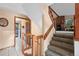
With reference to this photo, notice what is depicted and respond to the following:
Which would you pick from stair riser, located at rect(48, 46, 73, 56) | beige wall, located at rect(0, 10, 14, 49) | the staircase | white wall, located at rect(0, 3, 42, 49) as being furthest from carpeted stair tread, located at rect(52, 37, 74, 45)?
beige wall, located at rect(0, 10, 14, 49)

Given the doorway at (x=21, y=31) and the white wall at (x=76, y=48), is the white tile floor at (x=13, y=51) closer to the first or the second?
the doorway at (x=21, y=31)

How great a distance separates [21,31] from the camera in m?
1.68

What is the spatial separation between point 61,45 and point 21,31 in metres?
0.49

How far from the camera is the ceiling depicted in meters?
1.62

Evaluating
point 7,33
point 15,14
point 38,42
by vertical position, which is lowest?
point 38,42

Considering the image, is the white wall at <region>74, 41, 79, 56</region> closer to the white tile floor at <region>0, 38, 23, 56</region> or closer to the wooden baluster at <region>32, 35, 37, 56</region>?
the wooden baluster at <region>32, 35, 37, 56</region>

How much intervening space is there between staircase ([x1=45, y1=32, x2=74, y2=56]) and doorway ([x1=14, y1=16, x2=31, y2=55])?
0.30 metres

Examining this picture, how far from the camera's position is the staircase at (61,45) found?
162 cm

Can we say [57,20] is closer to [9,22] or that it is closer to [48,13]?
[48,13]

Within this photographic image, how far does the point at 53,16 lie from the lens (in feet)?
5.46

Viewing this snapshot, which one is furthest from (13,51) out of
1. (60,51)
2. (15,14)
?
(60,51)

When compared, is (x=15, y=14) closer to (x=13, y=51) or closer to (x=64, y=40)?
(x=13, y=51)

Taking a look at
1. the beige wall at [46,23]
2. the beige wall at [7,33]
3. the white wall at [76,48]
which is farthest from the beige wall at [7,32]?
the white wall at [76,48]

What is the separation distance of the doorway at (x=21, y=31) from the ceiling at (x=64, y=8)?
1.15ft
